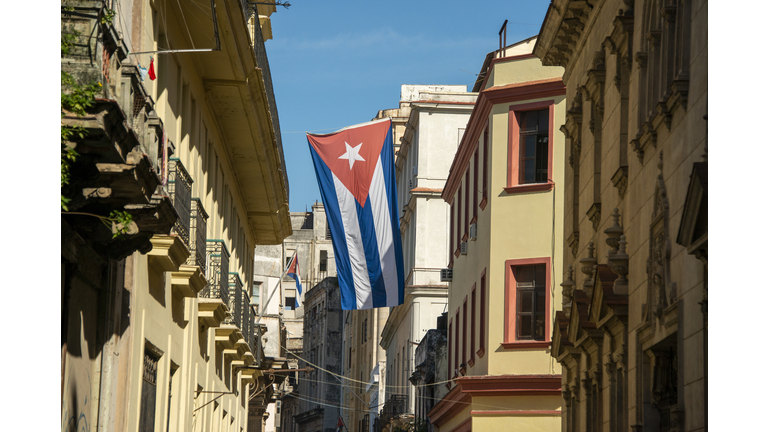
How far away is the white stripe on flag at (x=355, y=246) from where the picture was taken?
2175 cm

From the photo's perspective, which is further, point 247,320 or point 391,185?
point 247,320

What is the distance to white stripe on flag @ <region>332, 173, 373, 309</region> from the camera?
71.4 ft

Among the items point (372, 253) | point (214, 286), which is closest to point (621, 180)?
point (372, 253)

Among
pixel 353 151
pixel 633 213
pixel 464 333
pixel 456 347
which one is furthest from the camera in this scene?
pixel 456 347

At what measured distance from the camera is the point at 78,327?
37.6ft

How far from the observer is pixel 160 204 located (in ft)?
36.3

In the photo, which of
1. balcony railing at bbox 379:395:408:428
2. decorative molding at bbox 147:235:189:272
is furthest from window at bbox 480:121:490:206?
balcony railing at bbox 379:395:408:428

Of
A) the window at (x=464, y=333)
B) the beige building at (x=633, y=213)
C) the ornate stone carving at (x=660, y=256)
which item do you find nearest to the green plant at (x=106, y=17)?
the beige building at (x=633, y=213)

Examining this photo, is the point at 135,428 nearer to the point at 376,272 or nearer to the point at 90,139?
the point at 90,139

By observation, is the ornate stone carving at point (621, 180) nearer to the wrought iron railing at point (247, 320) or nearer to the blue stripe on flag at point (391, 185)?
the blue stripe on flag at point (391, 185)

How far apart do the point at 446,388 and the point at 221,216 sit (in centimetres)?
1343

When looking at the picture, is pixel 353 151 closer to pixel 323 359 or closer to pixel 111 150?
pixel 111 150

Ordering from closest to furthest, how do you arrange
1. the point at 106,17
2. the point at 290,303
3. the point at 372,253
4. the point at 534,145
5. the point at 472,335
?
the point at 106,17 < the point at 372,253 < the point at 534,145 < the point at 472,335 < the point at 290,303

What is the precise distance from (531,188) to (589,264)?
28.1 feet
